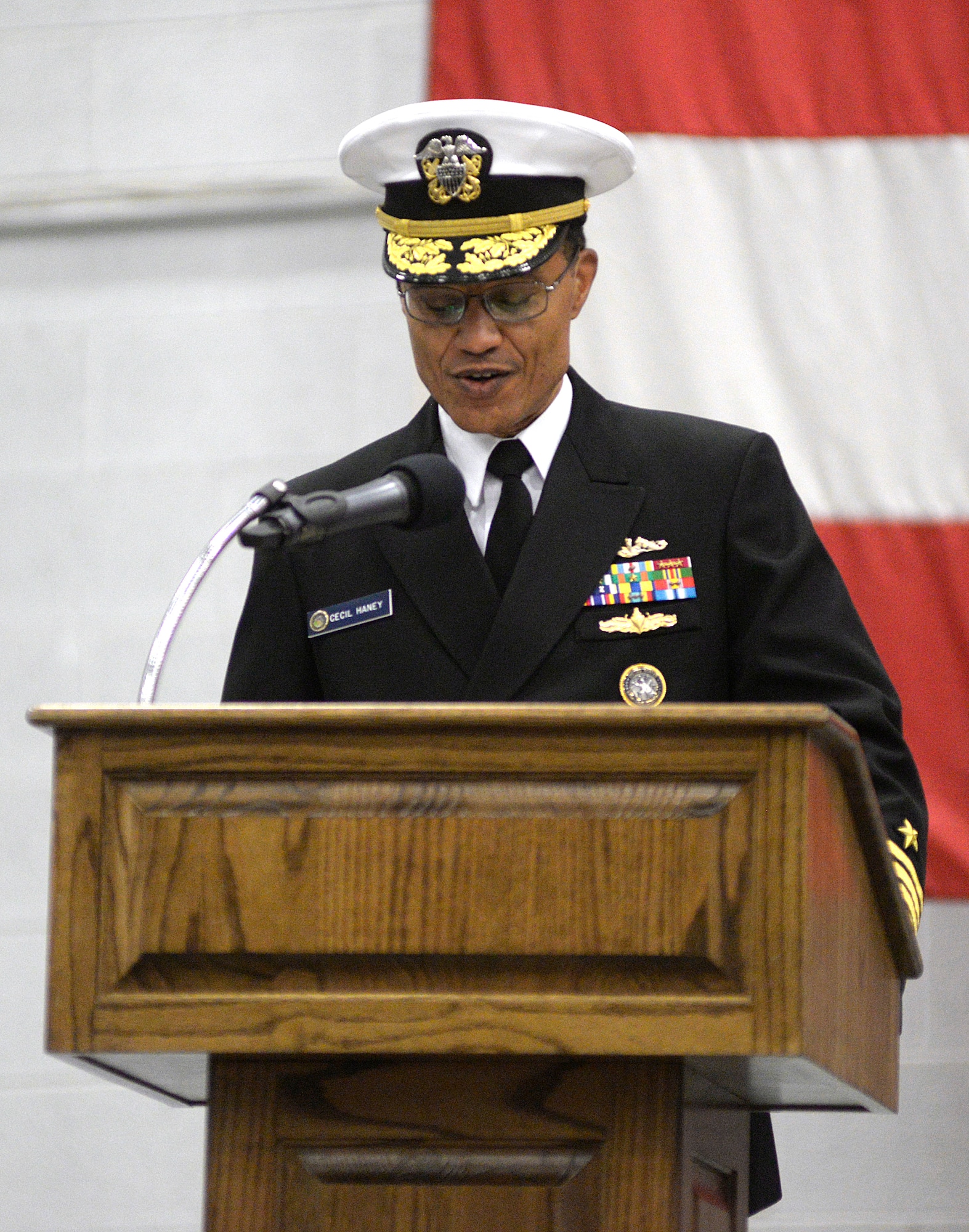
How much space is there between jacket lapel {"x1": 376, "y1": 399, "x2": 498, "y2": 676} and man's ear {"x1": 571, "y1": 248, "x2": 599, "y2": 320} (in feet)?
0.85

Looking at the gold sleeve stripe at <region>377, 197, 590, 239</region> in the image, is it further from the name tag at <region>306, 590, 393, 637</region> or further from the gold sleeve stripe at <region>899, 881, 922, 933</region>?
the gold sleeve stripe at <region>899, 881, 922, 933</region>

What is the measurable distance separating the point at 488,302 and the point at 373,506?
454 mm

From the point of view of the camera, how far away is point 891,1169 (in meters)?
2.55

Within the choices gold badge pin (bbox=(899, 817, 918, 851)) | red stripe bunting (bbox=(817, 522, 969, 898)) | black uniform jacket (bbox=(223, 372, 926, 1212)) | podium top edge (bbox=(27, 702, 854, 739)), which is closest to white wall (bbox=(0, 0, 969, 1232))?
red stripe bunting (bbox=(817, 522, 969, 898))

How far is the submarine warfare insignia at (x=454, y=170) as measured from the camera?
164cm

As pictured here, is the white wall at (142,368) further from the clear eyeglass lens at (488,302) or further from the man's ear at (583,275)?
the clear eyeglass lens at (488,302)

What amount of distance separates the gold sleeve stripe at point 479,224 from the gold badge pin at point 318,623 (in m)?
0.33

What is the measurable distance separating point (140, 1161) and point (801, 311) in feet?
5.00

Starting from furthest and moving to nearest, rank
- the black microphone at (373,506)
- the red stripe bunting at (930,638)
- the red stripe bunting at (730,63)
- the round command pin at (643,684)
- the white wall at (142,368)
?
the white wall at (142,368)
the red stripe bunting at (730,63)
the red stripe bunting at (930,638)
the round command pin at (643,684)
the black microphone at (373,506)

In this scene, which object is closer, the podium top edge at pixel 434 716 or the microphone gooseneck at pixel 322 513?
the podium top edge at pixel 434 716

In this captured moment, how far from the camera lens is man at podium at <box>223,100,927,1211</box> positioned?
156cm

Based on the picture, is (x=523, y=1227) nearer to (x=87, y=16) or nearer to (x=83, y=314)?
(x=83, y=314)

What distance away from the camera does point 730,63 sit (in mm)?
Result: 2703

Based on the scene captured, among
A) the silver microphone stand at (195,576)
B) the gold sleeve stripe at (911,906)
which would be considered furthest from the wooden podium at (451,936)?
the gold sleeve stripe at (911,906)
